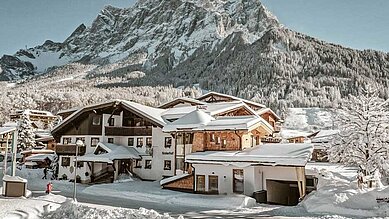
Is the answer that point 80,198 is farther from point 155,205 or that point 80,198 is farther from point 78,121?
point 78,121

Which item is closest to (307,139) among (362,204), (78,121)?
(78,121)

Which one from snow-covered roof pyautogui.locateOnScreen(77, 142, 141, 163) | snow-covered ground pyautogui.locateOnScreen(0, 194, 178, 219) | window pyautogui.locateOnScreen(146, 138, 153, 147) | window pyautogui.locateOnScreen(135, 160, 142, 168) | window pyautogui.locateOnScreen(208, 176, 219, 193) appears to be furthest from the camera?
window pyautogui.locateOnScreen(146, 138, 153, 147)

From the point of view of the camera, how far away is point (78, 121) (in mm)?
41219

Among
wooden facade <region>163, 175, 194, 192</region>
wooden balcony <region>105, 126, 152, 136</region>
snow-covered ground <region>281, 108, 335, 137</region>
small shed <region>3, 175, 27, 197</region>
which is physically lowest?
wooden facade <region>163, 175, 194, 192</region>

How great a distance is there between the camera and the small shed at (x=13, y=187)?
2183 centimetres

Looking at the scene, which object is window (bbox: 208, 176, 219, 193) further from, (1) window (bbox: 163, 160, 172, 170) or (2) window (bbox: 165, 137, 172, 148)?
(2) window (bbox: 165, 137, 172, 148)

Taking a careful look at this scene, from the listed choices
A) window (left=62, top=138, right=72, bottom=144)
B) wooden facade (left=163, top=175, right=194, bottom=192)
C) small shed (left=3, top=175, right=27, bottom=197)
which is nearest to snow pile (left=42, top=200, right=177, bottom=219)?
small shed (left=3, top=175, right=27, bottom=197)

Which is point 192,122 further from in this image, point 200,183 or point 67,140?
point 67,140

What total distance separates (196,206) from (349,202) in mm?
9407

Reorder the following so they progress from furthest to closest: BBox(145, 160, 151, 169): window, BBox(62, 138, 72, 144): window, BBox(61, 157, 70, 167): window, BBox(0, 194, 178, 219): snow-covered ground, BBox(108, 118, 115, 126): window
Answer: BBox(62, 138, 72, 144): window
BBox(108, 118, 115, 126): window
BBox(61, 157, 70, 167): window
BBox(145, 160, 151, 169): window
BBox(0, 194, 178, 219): snow-covered ground

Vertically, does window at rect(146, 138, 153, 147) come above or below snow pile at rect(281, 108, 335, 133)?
below

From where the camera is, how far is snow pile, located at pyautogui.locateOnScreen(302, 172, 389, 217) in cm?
2011

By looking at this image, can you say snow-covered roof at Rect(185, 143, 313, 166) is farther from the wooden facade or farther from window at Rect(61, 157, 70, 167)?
window at Rect(61, 157, 70, 167)

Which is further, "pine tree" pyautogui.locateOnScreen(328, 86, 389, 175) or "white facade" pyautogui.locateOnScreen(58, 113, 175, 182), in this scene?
"white facade" pyautogui.locateOnScreen(58, 113, 175, 182)
